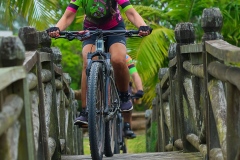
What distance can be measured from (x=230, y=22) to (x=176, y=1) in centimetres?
118

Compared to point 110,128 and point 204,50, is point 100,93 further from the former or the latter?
point 204,50

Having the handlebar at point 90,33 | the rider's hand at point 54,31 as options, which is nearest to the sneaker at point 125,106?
the handlebar at point 90,33

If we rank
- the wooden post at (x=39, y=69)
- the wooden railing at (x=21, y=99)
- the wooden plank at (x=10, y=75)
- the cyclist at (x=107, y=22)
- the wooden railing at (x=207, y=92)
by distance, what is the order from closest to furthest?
the wooden plank at (x=10, y=75) → the wooden railing at (x=21, y=99) → the wooden railing at (x=207, y=92) → the wooden post at (x=39, y=69) → the cyclist at (x=107, y=22)

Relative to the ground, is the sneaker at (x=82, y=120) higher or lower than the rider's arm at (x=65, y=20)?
lower

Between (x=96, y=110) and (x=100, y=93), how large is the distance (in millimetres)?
185

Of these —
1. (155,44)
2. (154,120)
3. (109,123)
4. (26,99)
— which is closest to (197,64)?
(109,123)

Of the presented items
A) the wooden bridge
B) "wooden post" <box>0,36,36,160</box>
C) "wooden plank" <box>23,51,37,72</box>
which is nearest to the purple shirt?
the wooden bridge

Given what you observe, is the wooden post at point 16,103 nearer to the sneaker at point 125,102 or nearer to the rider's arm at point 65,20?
the rider's arm at point 65,20

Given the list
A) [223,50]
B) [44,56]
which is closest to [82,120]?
[44,56]

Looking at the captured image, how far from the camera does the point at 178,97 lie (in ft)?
21.1

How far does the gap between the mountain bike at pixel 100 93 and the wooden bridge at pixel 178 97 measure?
0.35 metres

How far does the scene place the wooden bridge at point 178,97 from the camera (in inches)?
132

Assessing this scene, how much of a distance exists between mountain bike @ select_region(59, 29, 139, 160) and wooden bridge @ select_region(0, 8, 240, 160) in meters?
0.35

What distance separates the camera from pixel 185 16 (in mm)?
12555
